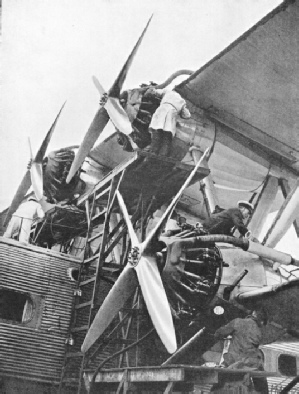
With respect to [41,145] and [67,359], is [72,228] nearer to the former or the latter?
[41,145]

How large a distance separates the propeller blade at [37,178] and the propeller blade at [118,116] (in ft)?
11.3

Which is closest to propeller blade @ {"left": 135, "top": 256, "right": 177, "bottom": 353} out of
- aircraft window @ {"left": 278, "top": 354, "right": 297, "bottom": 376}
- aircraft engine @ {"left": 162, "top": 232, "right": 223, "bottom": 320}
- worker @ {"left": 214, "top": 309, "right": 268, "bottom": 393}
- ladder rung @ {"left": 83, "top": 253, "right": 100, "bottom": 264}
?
aircraft engine @ {"left": 162, "top": 232, "right": 223, "bottom": 320}

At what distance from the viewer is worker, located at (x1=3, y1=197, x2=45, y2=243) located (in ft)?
41.5

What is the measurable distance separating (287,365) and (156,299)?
16.7 metres

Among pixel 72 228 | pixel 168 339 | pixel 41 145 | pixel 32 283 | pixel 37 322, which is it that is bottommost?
pixel 168 339

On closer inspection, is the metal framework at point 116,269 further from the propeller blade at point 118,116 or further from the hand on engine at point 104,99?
the hand on engine at point 104,99

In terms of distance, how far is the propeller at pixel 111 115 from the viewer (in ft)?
32.8

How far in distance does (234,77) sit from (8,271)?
294 inches

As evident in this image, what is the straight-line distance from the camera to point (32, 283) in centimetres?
990

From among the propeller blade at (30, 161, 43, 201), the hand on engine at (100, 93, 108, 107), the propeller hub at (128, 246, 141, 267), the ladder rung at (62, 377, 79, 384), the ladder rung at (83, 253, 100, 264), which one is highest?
the hand on engine at (100, 93, 108, 107)

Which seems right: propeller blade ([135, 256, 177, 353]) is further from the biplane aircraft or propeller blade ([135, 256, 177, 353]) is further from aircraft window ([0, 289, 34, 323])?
aircraft window ([0, 289, 34, 323])

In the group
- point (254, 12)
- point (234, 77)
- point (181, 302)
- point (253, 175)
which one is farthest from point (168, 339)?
point (253, 175)

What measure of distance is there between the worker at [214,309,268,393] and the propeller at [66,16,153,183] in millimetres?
4553

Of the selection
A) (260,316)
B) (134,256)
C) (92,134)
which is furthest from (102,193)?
(260,316)
